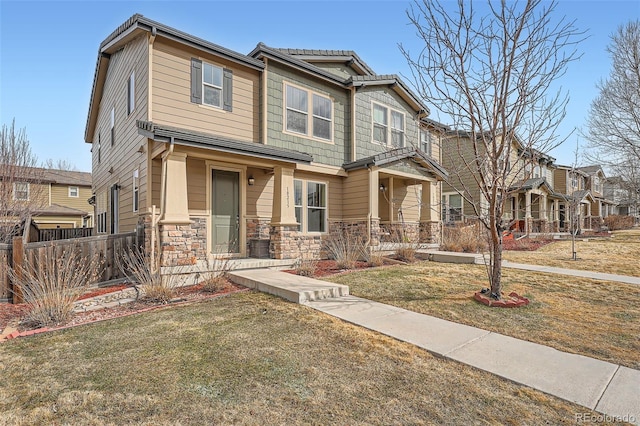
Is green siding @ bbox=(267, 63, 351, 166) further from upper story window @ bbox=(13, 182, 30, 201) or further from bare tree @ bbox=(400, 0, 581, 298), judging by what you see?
upper story window @ bbox=(13, 182, 30, 201)

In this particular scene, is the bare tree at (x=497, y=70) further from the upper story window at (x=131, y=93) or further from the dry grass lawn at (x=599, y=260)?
the upper story window at (x=131, y=93)

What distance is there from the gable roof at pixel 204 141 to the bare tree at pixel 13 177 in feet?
19.3

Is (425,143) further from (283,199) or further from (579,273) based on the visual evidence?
(283,199)

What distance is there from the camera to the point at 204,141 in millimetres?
7656

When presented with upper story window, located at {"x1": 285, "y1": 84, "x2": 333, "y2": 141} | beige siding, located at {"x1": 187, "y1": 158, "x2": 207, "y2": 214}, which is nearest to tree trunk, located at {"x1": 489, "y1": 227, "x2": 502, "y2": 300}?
beige siding, located at {"x1": 187, "y1": 158, "x2": 207, "y2": 214}

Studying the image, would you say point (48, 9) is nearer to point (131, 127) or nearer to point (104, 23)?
point (104, 23)

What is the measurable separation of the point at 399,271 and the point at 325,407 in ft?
20.3

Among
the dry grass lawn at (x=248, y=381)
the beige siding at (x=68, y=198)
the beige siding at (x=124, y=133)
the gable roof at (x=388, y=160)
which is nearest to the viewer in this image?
the dry grass lawn at (x=248, y=381)

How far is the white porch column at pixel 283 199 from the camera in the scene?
30.8ft

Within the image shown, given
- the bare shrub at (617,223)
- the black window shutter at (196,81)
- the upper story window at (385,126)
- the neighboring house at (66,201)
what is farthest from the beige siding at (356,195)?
the bare shrub at (617,223)

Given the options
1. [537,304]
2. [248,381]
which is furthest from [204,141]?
[537,304]

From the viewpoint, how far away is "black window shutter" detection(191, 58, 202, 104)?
8.97 m

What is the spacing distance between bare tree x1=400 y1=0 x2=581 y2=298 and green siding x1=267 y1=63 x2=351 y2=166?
218 inches

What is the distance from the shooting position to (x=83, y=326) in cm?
478
